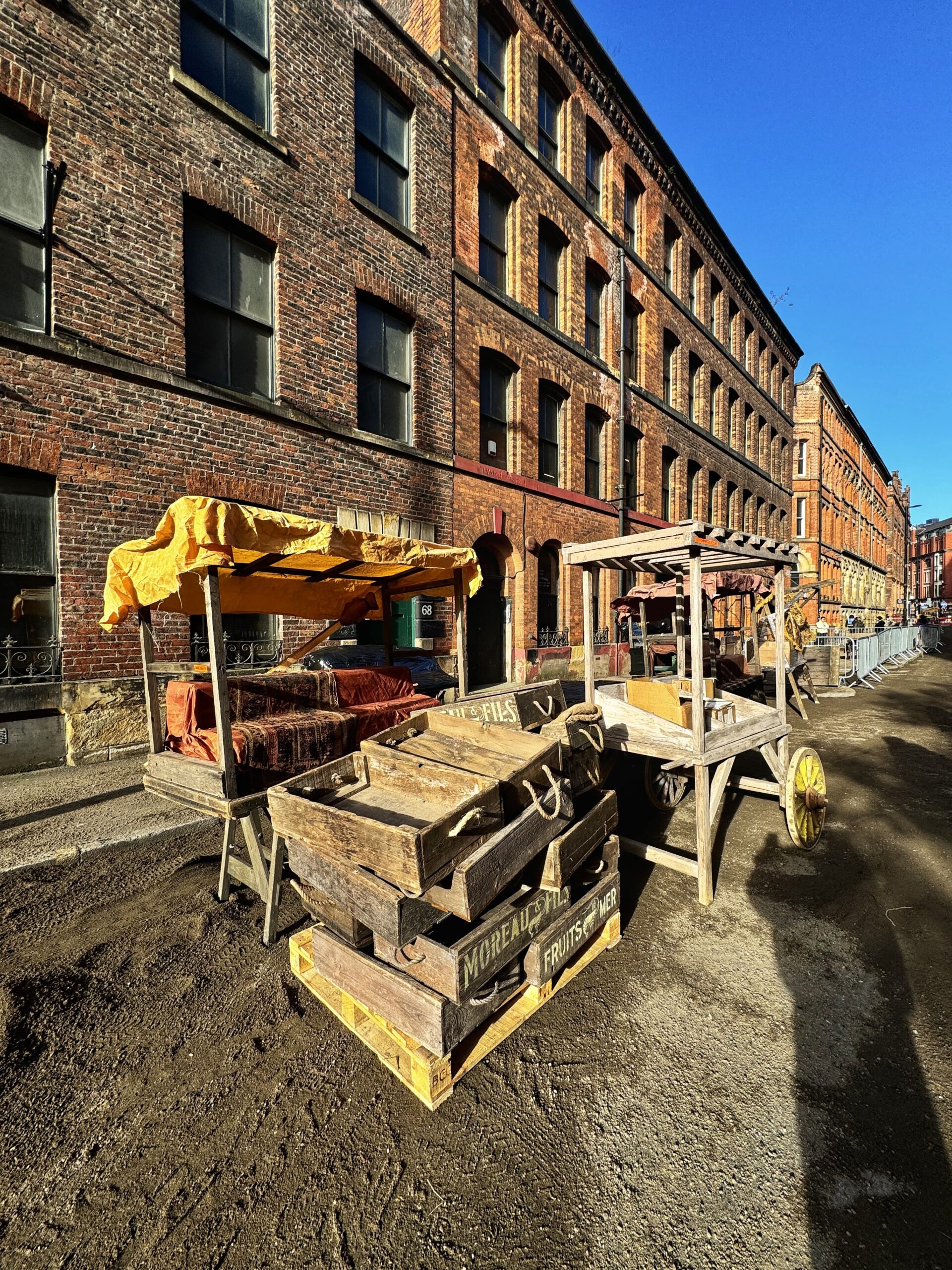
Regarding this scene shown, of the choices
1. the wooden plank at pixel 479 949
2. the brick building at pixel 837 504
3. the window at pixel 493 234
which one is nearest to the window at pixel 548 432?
the window at pixel 493 234

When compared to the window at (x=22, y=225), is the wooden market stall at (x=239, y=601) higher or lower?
lower

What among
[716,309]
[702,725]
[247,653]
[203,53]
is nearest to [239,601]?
[247,653]

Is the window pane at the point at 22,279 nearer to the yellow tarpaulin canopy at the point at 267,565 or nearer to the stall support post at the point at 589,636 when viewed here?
the yellow tarpaulin canopy at the point at 267,565

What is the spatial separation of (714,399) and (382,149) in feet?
55.1

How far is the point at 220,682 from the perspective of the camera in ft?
12.0

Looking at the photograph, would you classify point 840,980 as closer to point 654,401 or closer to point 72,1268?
point 72,1268

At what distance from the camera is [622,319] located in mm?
15781

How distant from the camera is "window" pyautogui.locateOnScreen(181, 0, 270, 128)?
7.62 m

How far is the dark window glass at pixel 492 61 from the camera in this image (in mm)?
12086

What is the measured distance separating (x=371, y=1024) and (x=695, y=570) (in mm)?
3632

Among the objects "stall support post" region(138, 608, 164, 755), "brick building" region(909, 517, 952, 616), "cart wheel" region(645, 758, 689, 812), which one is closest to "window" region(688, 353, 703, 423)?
"cart wheel" region(645, 758, 689, 812)

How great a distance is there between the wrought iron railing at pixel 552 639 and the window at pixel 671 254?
13.4 metres

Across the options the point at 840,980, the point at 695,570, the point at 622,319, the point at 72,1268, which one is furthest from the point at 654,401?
the point at 72,1268

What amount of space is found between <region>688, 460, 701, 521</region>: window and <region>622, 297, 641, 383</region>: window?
4.70 metres
